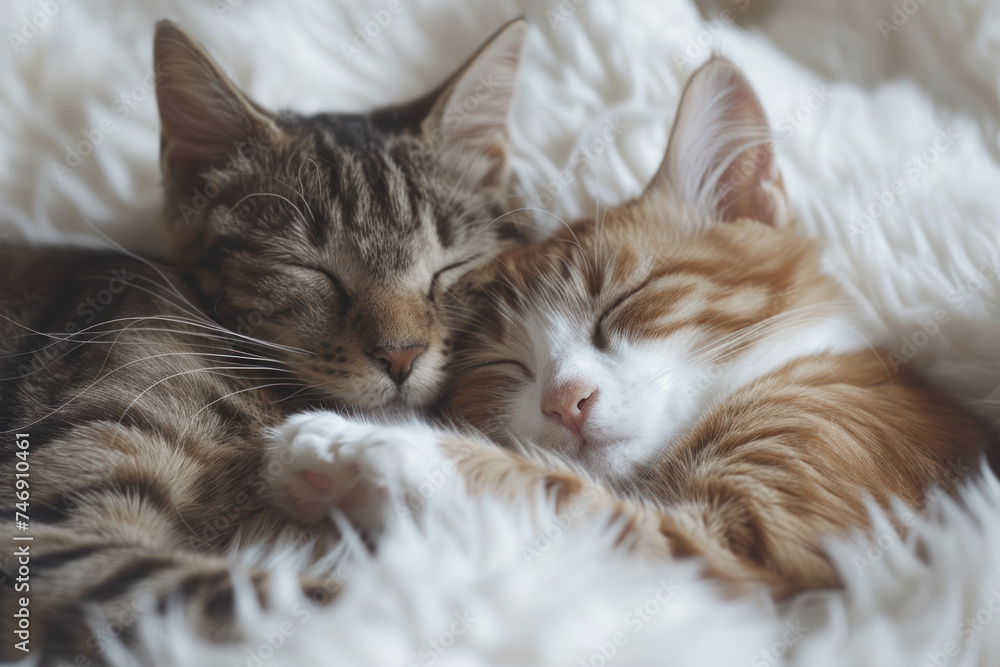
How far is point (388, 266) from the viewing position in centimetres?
100

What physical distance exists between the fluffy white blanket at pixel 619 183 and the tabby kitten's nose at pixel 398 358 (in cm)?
27

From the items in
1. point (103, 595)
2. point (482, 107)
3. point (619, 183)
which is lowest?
point (103, 595)

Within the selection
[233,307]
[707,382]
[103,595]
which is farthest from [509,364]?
[103,595]

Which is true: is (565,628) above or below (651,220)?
below

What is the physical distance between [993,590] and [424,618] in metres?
0.55

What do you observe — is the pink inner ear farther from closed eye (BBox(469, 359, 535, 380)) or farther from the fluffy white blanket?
closed eye (BBox(469, 359, 535, 380))

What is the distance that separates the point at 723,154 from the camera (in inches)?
42.6

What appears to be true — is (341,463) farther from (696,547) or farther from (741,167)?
(741,167)

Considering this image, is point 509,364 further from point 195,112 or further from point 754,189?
point 195,112

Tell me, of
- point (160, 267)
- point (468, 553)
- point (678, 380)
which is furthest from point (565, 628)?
point (160, 267)

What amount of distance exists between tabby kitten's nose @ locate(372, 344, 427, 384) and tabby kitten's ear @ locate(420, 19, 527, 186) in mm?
397

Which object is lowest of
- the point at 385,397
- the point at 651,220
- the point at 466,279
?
the point at 385,397

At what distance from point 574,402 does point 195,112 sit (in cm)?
74

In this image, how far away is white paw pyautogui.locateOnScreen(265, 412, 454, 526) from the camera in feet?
2.38
